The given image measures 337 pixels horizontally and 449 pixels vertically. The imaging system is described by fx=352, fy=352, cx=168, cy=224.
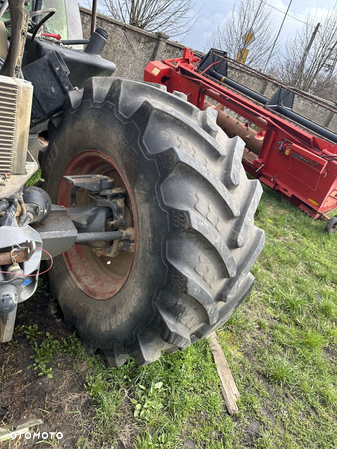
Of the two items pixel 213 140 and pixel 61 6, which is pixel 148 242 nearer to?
pixel 213 140

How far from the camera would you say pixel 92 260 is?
235cm

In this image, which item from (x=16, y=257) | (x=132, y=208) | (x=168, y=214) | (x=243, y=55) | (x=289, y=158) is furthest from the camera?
(x=243, y=55)

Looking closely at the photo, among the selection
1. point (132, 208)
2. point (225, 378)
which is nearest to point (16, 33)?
point (132, 208)

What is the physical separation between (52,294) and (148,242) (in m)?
1.10

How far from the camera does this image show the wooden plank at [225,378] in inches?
85.0

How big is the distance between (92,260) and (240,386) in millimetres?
1286

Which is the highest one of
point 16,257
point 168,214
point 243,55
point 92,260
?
point 243,55

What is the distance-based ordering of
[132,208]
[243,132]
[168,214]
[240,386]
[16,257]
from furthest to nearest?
[243,132], [240,386], [132,208], [168,214], [16,257]

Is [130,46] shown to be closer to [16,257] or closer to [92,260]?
[92,260]

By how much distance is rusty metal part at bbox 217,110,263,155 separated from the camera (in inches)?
234

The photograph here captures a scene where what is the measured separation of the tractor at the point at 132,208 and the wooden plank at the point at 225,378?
2.17 feet

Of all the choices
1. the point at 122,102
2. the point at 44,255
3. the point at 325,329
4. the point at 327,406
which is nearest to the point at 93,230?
the point at 44,255

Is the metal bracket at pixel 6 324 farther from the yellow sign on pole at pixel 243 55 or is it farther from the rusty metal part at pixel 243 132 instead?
the yellow sign on pole at pixel 243 55

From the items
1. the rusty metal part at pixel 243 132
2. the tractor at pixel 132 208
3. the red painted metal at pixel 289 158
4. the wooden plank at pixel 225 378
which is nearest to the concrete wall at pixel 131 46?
the rusty metal part at pixel 243 132
